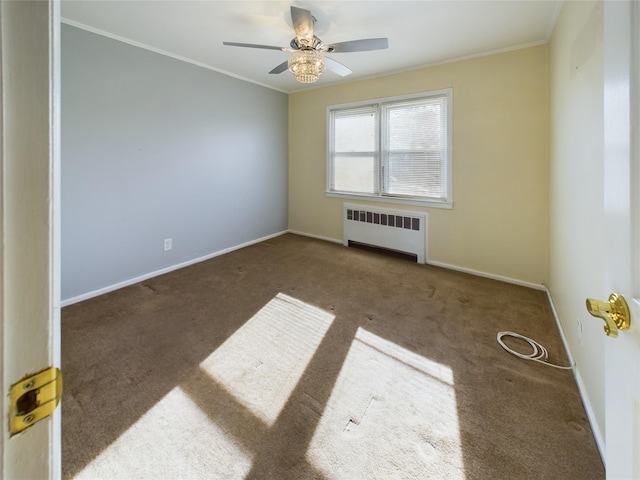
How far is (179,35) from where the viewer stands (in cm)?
279

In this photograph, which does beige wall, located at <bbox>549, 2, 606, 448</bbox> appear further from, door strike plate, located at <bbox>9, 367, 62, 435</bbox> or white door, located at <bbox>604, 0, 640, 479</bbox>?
door strike plate, located at <bbox>9, 367, 62, 435</bbox>

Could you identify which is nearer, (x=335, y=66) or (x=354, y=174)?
(x=335, y=66)

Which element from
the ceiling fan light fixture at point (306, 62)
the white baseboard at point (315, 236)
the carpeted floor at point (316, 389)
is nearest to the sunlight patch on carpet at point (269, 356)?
the carpeted floor at point (316, 389)


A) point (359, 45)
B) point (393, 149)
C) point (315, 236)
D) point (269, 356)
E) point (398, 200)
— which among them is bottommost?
point (269, 356)

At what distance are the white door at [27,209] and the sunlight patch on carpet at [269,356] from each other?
126 centimetres

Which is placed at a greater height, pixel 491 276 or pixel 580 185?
pixel 580 185

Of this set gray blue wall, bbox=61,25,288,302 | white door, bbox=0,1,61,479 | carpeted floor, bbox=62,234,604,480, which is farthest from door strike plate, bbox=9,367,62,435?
gray blue wall, bbox=61,25,288,302

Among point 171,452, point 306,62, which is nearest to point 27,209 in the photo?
point 171,452

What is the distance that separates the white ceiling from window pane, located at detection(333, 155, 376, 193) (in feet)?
4.31

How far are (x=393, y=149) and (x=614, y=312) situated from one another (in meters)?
3.56

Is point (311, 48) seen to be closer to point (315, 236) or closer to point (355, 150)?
point (355, 150)

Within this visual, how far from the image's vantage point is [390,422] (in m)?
1.47

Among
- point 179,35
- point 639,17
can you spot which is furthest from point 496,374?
point 179,35

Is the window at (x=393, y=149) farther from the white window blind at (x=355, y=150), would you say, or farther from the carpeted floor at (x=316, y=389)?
the carpeted floor at (x=316, y=389)
